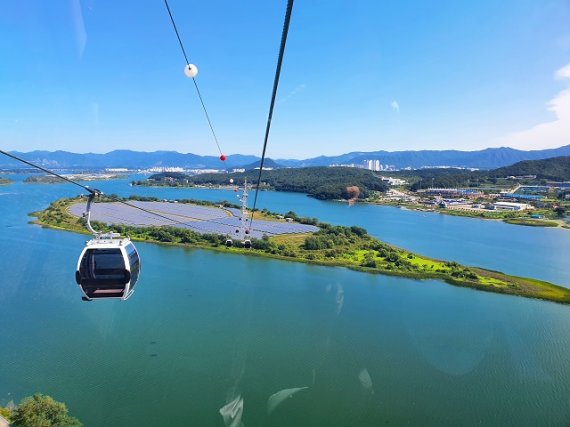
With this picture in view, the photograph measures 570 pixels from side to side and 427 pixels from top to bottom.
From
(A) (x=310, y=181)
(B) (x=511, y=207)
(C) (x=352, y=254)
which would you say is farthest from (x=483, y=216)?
(A) (x=310, y=181)

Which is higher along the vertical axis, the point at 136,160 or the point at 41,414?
the point at 136,160

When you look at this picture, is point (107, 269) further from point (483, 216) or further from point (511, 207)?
point (511, 207)

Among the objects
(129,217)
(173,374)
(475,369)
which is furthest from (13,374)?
(129,217)

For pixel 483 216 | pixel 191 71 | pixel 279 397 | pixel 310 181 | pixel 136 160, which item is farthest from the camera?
pixel 136 160

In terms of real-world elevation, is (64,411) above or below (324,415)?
above

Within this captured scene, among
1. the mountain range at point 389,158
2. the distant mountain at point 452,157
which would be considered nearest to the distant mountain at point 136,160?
the mountain range at point 389,158

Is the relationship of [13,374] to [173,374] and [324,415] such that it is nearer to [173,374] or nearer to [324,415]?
[173,374]

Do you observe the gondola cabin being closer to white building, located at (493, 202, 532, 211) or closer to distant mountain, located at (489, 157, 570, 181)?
white building, located at (493, 202, 532, 211)
